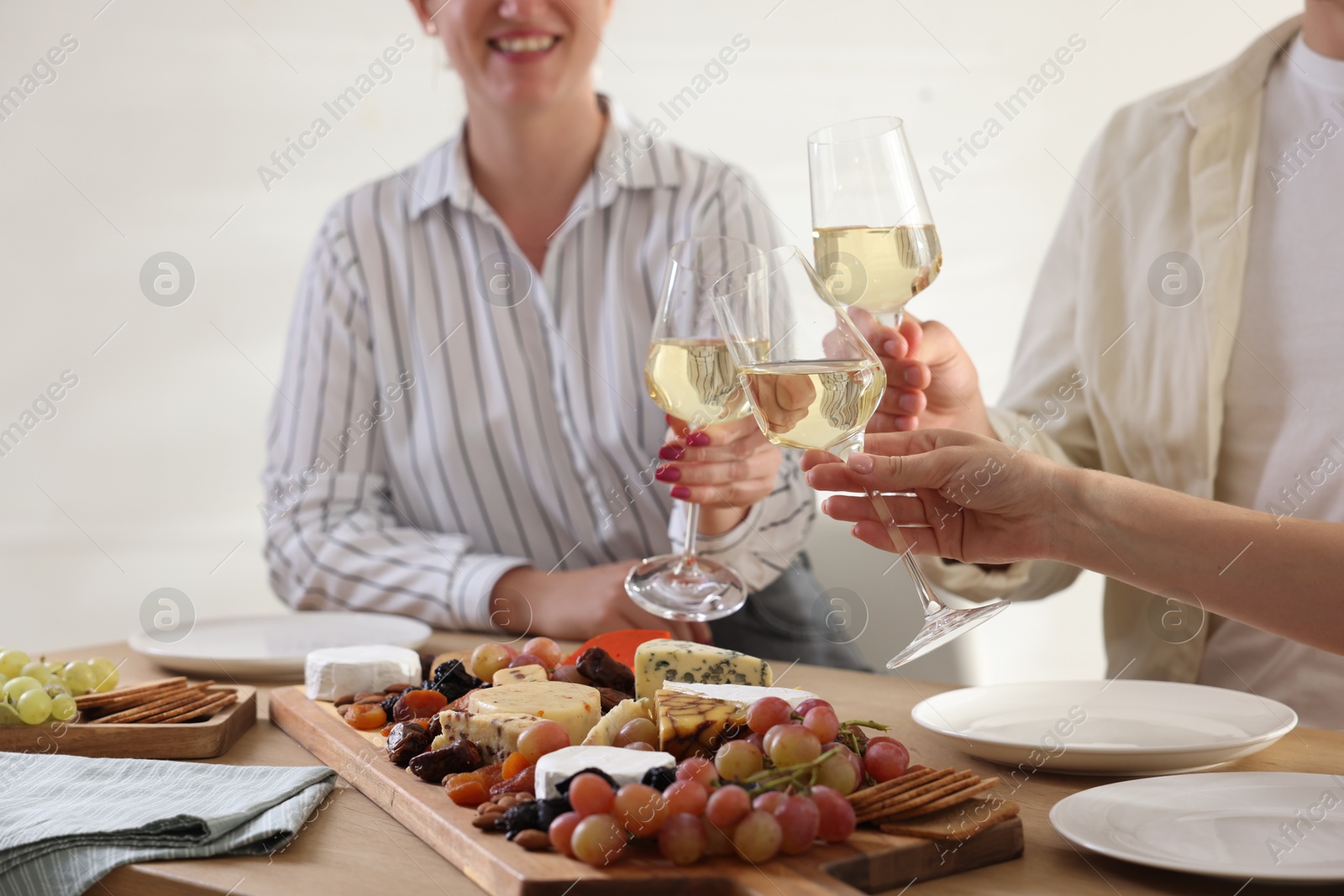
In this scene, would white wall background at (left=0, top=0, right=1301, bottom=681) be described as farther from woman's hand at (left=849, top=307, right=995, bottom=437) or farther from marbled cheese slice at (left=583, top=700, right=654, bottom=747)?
marbled cheese slice at (left=583, top=700, right=654, bottom=747)

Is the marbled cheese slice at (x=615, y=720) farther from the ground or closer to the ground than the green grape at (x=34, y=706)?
closer to the ground

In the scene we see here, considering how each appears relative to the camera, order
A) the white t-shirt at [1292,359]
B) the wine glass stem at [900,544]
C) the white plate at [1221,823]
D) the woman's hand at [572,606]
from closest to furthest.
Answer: the white plate at [1221,823] < the wine glass stem at [900,544] < the white t-shirt at [1292,359] < the woman's hand at [572,606]

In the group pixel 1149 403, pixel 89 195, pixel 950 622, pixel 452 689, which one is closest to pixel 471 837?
pixel 452 689

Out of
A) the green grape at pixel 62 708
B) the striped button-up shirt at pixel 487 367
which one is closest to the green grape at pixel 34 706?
the green grape at pixel 62 708

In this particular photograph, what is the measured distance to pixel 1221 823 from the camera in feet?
2.76

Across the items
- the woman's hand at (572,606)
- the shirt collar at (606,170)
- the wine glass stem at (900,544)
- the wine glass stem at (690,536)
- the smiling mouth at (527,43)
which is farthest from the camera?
the shirt collar at (606,170)

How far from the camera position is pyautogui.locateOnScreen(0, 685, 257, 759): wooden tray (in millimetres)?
1123

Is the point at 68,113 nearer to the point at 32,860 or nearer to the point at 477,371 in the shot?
the point at 477,371

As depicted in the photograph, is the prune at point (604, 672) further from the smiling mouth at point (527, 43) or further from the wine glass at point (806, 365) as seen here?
the smiling mouth at point (527, 43)

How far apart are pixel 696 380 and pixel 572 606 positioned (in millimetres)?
593

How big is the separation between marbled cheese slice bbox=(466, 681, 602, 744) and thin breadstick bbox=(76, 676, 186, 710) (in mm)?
414

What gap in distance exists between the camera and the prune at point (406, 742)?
39.8 inches

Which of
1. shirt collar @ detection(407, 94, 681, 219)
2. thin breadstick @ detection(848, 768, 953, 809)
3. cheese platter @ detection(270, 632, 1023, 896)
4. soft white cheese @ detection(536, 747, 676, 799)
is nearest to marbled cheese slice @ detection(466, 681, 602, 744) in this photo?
cheese platter @ detection(270, 632, 1023, 896)

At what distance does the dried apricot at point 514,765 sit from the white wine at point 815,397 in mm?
368
